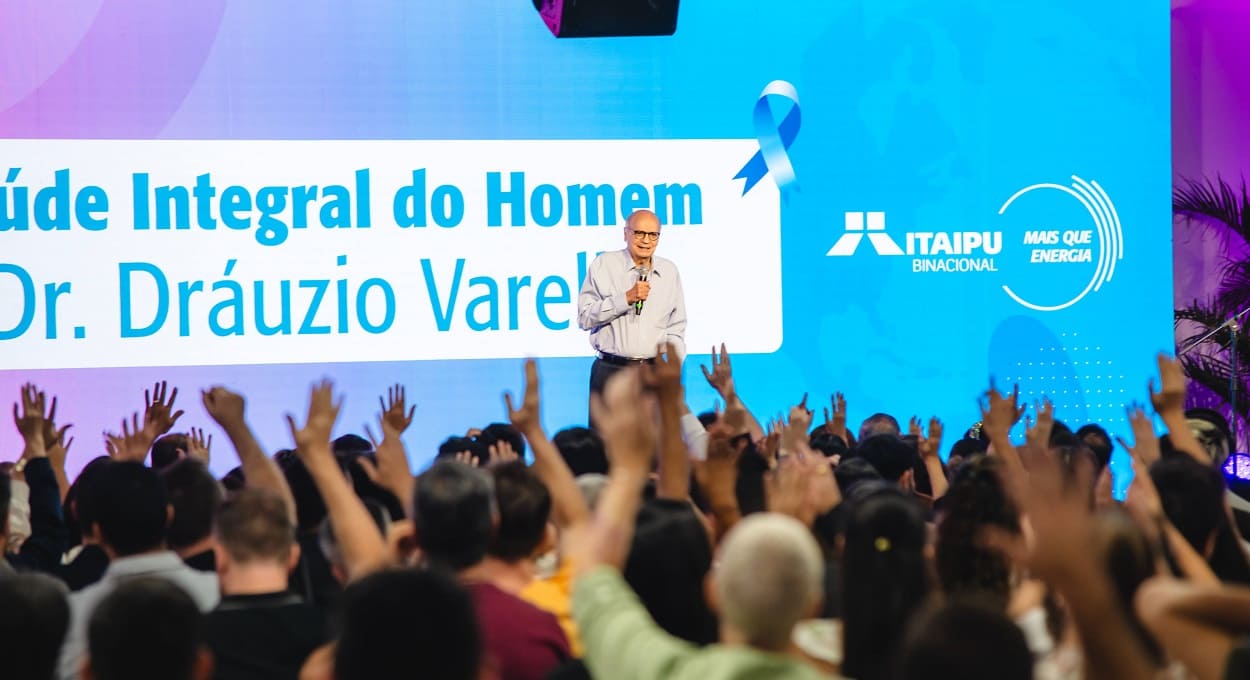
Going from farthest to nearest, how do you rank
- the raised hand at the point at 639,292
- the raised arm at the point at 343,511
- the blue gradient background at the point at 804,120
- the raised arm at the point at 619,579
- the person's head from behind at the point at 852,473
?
the blue gradient background at the point at 804,120, the raised hand at the point at 639,292, the person's head from behind at the point at 852,473, the raised arm at the point at 343,511, the raised arm at the point at 619,579

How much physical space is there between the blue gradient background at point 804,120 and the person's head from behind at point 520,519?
4739 millimetres

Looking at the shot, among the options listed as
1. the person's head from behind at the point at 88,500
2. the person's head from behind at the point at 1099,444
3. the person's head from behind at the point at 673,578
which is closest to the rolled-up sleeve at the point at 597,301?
the person's head from behind at the point at 1099,444

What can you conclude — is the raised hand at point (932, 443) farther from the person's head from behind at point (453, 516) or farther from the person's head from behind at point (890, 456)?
the person's head from behind at point (453, 516)

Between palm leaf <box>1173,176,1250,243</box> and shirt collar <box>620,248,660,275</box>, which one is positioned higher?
palm leaf <box>1173,176,1250,243</box>

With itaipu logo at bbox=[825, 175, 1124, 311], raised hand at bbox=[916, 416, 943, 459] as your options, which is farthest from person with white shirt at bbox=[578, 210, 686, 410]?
raised hand at bbox=[916, 416, 943, 459]

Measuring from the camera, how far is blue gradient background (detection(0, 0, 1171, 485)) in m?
7.29

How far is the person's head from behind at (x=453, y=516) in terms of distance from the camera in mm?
2531

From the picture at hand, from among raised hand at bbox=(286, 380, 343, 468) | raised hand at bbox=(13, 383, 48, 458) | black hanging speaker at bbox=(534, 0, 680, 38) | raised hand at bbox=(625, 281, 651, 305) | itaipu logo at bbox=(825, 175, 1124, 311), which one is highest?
black hanging speaker at bbox=(534, 0, 680, 38)

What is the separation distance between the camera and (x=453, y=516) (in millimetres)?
2531

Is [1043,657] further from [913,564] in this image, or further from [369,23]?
[369,23]

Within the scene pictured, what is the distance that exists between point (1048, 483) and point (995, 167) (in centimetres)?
694

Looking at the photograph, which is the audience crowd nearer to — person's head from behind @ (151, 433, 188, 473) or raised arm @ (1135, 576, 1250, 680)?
raised arm @ (1135, 576, 1250, 680)

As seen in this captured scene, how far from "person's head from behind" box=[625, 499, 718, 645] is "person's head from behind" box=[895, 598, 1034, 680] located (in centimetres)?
83

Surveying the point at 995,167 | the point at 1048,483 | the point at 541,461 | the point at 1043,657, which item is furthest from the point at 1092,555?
the point at 995,167
